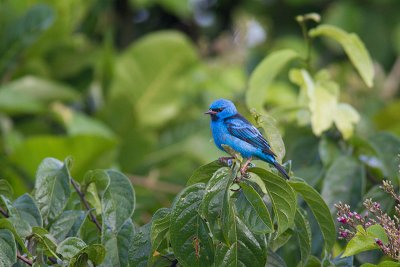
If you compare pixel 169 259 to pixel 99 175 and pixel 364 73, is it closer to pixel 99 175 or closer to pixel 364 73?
pixel 99 175

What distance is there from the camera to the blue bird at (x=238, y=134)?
93.8 inches

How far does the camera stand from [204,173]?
7.22 ft

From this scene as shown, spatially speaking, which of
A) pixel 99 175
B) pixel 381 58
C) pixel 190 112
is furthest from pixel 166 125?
pixel 99 175

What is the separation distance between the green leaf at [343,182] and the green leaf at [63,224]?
0.96m

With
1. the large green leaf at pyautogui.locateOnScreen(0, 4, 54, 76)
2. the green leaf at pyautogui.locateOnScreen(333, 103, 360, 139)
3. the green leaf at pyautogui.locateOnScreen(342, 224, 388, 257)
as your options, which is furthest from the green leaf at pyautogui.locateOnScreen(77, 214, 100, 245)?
the large green leaf at pyautogui.locateOnScreen(0, 4, 54, 76)

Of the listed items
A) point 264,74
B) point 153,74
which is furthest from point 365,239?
point 153,74

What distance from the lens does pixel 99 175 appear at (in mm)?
2377

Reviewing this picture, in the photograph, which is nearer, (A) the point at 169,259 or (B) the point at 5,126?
(A) the point at 169,259

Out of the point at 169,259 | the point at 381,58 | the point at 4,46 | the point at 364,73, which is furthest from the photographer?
the point at 381,58

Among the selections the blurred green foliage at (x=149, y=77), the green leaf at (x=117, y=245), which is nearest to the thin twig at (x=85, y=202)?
the green leaf at (x=117, y=245)

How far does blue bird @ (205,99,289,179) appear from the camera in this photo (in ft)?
7.82

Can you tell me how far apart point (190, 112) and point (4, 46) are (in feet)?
5.03

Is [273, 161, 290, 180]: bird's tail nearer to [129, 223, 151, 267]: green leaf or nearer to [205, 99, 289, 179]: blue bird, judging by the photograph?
[205, 99, 289, 179]: blue bird

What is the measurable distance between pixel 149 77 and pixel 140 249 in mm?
3994
